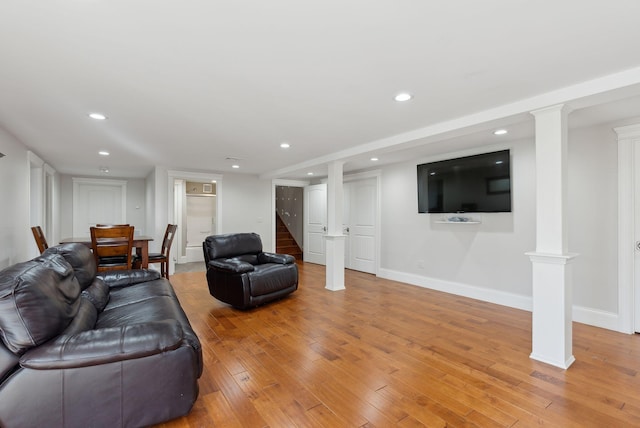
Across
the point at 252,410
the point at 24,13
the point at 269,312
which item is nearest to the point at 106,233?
the point at 269,312

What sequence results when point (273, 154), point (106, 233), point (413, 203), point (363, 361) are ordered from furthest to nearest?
point (413, 203) < point (273, 154) < point (106, 233) < point (363, 361)

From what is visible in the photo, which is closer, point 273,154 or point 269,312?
point 269,312

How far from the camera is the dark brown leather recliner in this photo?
3.84 metres

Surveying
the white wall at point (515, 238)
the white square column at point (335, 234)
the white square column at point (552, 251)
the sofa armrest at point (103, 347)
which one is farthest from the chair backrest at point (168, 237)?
the white square column at point (552, 251)

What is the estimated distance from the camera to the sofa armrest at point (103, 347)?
4.87 feet

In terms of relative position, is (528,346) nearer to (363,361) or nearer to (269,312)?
(363,361)

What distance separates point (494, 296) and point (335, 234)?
247cm

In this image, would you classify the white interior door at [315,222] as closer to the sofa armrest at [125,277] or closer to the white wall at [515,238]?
the white wall at [515,238]

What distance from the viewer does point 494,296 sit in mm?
4203

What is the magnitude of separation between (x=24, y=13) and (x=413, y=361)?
3.35 m

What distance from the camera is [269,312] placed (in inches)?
150

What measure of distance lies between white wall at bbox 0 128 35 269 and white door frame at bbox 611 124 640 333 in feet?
22.0

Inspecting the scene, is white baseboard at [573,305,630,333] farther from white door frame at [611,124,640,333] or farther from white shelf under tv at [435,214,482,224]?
white shelf under tv at [435,214,482,224]

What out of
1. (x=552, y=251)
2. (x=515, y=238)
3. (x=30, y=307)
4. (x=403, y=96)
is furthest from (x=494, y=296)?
(x=30, y=307)
